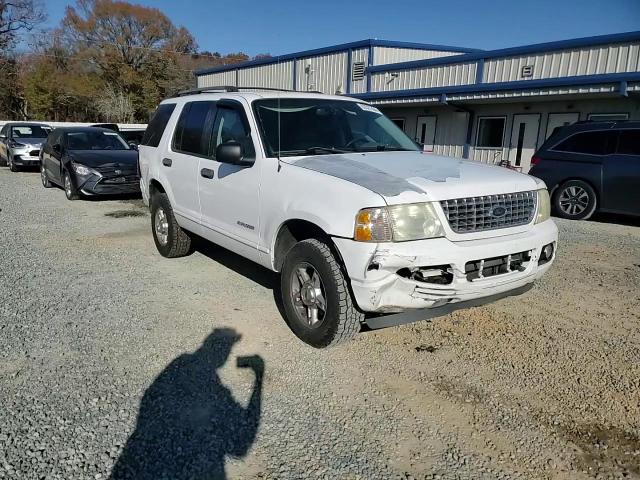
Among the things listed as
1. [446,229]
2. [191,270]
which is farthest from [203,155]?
[446,229]

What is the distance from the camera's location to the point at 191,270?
5758 millimetres

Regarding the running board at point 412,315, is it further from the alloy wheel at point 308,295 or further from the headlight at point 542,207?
the headlight at point 542,207

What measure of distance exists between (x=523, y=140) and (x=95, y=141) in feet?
41.3

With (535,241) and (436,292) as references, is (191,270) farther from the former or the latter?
(535,241)

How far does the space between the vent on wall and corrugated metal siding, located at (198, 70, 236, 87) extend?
10.5 metres

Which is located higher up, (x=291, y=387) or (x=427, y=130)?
(x=427, y=130)

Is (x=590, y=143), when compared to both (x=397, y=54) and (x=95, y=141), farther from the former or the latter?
(x=397, y=54)

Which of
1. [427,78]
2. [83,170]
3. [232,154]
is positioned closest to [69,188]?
[83,170]

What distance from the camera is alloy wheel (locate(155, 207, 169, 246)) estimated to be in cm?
609

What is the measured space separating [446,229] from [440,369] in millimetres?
1003

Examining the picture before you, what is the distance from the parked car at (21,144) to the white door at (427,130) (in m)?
13.7

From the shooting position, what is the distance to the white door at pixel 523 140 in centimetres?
1562

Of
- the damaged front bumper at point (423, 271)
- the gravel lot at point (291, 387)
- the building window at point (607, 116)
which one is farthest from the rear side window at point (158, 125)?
the building window at point (607, 116)

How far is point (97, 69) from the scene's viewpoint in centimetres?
5353
